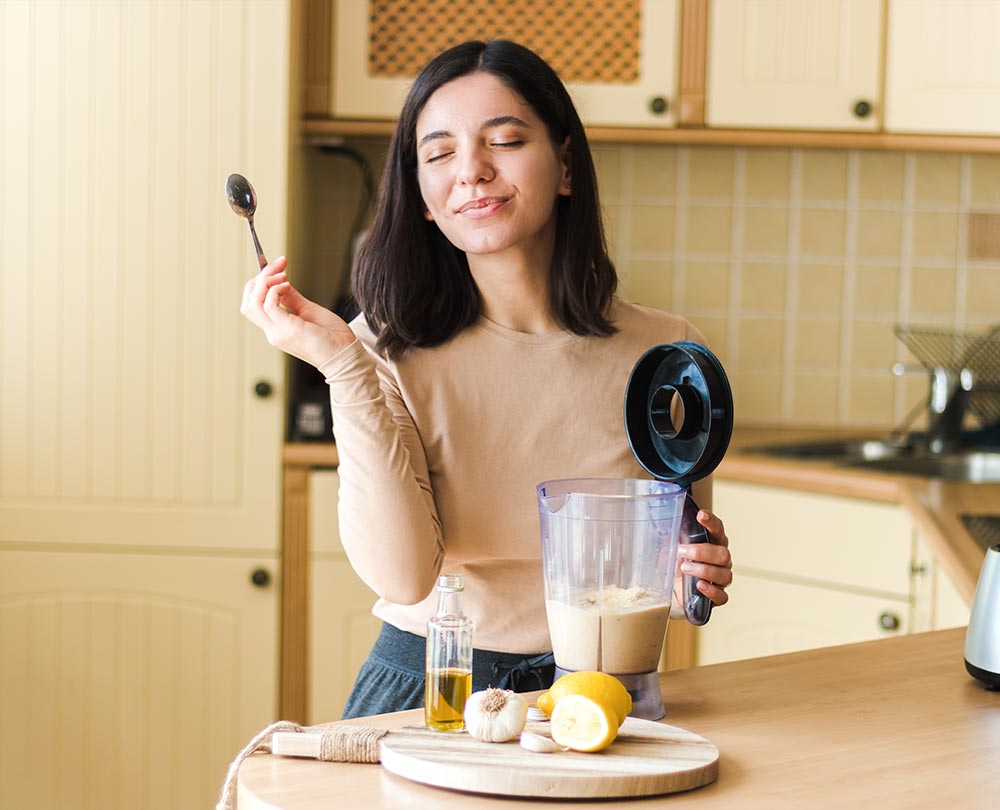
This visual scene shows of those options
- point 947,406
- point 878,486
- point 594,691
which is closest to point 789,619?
point 878,486

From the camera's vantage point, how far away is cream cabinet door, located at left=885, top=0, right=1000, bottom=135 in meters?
2.76

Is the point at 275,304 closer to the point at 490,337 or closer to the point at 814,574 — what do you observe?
the point at 490,337

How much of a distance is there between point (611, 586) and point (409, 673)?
19.4 inches

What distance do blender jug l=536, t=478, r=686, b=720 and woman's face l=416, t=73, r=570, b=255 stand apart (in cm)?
42

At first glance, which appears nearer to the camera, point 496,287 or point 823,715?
point 823,715

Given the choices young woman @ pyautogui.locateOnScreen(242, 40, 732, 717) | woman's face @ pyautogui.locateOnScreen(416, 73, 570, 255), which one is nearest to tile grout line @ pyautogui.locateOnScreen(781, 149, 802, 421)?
young woman @ pyautogui.locateOnScreen(242, 40, 732, 717)

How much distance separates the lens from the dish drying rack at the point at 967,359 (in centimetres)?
277

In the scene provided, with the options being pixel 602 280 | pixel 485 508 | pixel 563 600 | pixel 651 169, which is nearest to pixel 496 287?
pixel 602 280

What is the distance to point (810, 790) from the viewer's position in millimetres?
872

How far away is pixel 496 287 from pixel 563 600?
0.53 m

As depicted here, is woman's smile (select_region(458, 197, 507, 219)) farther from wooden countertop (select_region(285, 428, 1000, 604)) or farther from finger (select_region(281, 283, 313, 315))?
wooden countertop (select_region(285, 428, 1000, 604))

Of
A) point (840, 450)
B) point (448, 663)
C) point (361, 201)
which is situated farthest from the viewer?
point (361, 201)

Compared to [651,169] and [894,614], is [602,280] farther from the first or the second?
[651,169]

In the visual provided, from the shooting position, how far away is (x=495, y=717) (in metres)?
0.91
